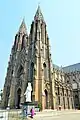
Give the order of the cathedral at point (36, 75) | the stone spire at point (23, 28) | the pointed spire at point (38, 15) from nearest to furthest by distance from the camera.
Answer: the cathedral at point (36, 75), the pointed spire at point (38, 15), the stone spire at point (23, 28)

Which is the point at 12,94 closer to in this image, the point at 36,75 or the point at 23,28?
the point at 36,75

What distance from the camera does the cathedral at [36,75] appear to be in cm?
3425

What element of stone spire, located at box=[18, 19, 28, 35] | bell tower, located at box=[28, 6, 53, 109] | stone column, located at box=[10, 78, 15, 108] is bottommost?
stone column, located at box=[10, 78, 15, 108]

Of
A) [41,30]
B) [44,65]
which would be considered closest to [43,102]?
[44,65]

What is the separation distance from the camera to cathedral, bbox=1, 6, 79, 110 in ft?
112

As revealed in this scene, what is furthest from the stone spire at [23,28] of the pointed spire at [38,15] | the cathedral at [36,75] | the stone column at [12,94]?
the stone column at [12,94]

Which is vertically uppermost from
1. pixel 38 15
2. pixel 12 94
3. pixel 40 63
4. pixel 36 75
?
pixel 38 15

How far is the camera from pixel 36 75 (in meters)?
34.3

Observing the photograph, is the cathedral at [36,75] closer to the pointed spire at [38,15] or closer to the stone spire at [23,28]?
the pointed spire at [38,15]

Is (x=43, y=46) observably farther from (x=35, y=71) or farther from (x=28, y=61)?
(x=35, y=71)

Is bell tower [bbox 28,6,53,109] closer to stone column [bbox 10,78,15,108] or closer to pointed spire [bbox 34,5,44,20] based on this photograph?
pointed spire [bbox 34,5,44,20]

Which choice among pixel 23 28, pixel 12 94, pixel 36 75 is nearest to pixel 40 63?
pixel 36 75

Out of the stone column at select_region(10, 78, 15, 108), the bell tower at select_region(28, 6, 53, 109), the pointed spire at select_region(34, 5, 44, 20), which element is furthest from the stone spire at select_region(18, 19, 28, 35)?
the stone column at select_region(10, 78, 15, 108)

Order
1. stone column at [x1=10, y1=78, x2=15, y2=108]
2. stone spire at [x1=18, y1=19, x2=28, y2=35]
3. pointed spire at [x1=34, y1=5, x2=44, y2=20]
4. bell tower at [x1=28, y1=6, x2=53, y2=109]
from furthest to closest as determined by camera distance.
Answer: stone spire at [x1=18, y1=19, x2=28, y2=35]
pointed spire at [x1=34, y1=5, x2=44, y2=20]
stone column at [x1=10, y1=78, x2=15, y2=108]
bell tower at [x1=28, y1=6, x2=53, y2=109]
